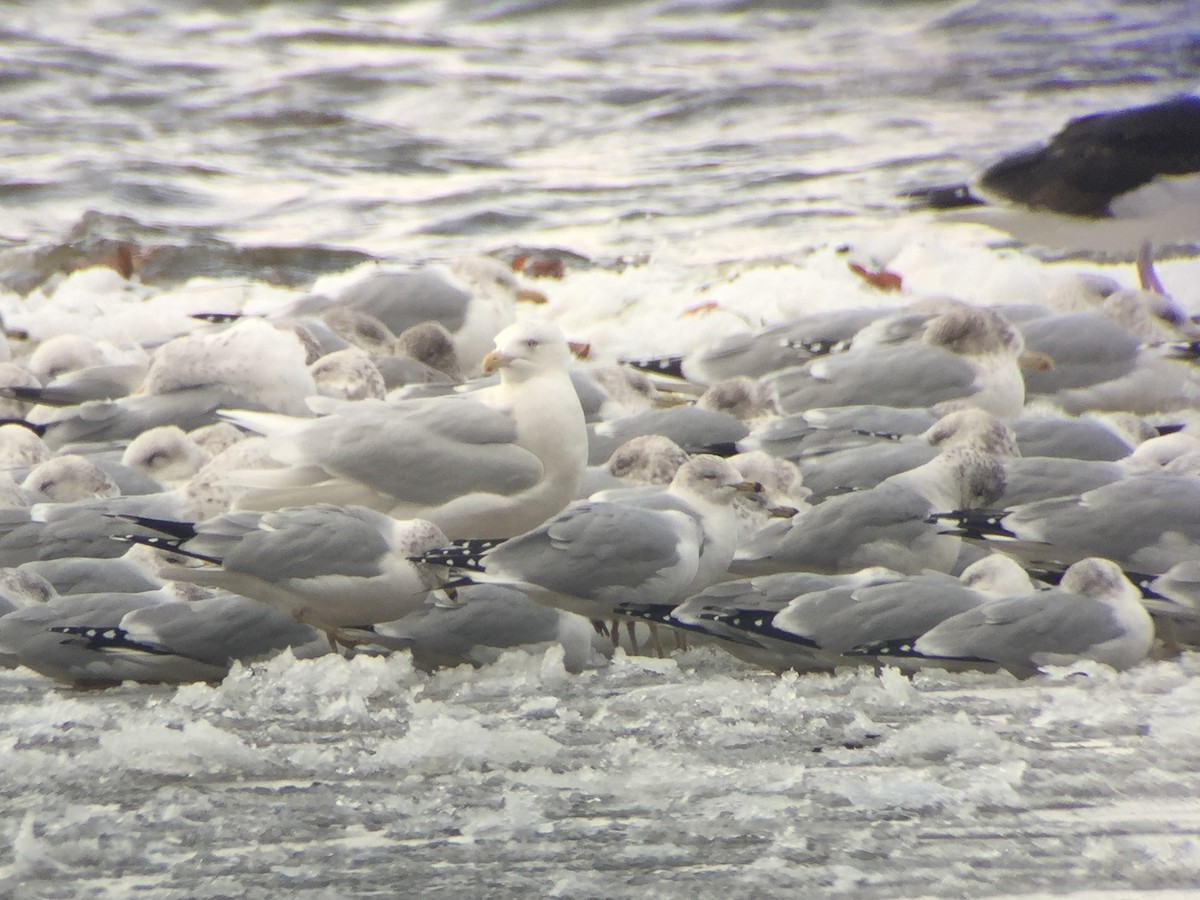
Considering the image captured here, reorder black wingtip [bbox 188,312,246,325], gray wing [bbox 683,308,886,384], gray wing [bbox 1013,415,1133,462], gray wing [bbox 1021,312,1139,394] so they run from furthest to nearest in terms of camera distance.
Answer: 1. black wingtip [bbox 188,312,246,325]
2. gray wing [bbox 683,308,886,384]
3. gray wing [bbox 1021,312,1139,394]
4. gray wing [bbox 1013,415,1133,462]

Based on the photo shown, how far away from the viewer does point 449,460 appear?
7.34 ft

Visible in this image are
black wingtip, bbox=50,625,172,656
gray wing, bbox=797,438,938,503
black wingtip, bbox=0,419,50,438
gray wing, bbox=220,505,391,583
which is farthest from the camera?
black wingtip, bbox=0,419,50,438

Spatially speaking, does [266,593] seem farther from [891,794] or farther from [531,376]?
[891,794]

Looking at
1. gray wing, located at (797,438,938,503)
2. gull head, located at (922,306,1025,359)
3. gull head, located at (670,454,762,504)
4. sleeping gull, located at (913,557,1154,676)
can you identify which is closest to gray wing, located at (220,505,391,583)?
gull head, located at (670,454,762,504)

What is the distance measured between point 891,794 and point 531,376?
3.78 ft

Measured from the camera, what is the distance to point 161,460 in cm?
266

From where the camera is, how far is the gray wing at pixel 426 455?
2.22m

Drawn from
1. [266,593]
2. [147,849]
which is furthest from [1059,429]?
[147,849]

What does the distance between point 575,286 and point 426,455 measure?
2.69 meters

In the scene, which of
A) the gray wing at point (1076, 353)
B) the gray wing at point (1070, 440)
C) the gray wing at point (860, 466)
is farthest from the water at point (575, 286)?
the gray wing at point (1070, 440)

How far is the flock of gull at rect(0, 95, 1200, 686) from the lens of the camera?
1863 millimetres

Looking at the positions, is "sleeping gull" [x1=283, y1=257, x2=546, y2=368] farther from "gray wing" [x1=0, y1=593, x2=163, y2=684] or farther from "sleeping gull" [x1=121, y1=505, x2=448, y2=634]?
"gray wing" [x1=0, y1=593, x2=163, y2=684]

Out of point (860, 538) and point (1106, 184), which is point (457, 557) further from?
point (1106, 184)

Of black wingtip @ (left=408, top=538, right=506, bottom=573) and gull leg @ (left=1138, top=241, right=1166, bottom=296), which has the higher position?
black wingtip @ (left=408, top=538, right=506, bottom=573)
